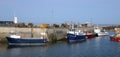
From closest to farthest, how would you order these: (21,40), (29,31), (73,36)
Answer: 1. (21,40)
2. (29,31)
3. (73,36)

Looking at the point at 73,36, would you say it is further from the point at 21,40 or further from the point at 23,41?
the point at 21,40

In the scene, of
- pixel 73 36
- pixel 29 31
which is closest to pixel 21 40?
pixel 29 31

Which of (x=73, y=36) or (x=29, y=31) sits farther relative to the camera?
(x=73, y=36)

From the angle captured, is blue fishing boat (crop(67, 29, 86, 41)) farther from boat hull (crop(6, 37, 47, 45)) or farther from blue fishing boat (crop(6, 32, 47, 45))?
boat hull (crop(6, 37, 47, 45))

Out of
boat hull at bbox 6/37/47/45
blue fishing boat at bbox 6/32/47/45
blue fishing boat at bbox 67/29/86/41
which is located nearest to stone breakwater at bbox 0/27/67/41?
blue fishing boat at bbox 67/29/86/41

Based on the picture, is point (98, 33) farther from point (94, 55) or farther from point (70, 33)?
point (94, 55)

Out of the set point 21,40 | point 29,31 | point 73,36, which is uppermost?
point 29,31

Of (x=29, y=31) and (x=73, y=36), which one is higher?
(x=29, y=31)

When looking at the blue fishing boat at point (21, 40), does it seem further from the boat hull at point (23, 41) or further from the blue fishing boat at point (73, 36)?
the blue fishing boat at point (73, 36)

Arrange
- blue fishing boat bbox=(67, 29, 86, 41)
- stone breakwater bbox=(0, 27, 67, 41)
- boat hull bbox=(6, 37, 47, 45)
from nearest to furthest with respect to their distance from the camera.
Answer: boat hull bbox=(6, 37, 47, 45) < stone breakwater bbox=(0, 27, 67, 41) < blue fishing boat bbox=(67, 29, 86, 41)

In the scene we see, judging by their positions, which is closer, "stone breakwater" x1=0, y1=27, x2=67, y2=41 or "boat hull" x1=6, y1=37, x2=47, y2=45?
"boat hull" x1=6, y1=37, x2=47, y2=45

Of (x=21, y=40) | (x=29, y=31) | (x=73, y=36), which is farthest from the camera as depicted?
(x=73, y=36)

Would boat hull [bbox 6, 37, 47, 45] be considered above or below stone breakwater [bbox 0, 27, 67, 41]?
below

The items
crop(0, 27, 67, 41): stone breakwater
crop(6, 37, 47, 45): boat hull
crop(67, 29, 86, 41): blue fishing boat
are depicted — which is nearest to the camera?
crop(6, 37, 47, 45): boat hull
